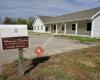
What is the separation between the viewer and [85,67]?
7652mm

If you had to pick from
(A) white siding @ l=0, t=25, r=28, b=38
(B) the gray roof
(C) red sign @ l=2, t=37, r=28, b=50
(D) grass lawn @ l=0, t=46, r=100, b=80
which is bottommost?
(D) grass lawn @ l=0, t=46, r=100, b=80

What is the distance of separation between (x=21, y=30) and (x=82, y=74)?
117 inches

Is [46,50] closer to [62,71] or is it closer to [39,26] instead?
[62,71]

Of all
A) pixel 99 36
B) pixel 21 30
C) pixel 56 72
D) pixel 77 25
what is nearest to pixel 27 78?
pixel 56 72

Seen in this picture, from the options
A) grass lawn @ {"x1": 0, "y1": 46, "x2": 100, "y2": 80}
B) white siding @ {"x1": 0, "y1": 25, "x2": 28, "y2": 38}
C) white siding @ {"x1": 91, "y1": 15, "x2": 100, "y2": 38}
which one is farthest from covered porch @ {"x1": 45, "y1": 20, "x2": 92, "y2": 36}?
white siding @ {"x1": 0, "y1": 25, "x2": 28, "y2": 38}

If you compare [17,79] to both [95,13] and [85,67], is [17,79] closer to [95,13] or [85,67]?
[85,67]

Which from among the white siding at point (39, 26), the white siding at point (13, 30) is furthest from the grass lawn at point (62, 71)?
the white siding at point (39, 26)

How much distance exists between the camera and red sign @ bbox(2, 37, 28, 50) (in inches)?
246

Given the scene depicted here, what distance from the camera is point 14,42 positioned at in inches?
251

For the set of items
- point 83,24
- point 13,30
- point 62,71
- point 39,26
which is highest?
point 83,24

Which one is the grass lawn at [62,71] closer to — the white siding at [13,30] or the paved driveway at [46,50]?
the white siding at [13,30]

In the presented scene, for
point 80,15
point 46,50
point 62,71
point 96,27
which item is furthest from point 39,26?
point 62,71

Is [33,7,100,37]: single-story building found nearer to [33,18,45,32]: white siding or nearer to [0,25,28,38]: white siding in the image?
[33,18,45,32]: white siding

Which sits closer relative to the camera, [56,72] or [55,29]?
[56,72]
